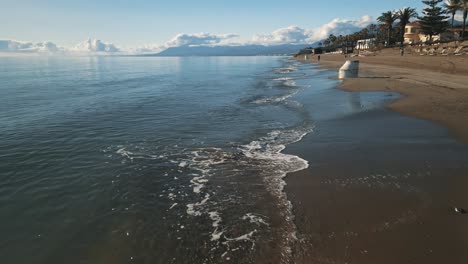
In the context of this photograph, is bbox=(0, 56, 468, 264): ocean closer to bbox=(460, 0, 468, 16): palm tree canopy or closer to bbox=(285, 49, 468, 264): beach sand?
bbox=(285, 49, 468, 264): beach sand

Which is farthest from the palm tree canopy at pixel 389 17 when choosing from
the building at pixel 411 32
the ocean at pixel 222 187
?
the ocean at pixel 222 187

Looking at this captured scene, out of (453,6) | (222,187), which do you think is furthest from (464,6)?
(222,187)

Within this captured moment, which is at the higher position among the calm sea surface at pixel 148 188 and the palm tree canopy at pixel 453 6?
the palm tree canopy at pixel 453 6

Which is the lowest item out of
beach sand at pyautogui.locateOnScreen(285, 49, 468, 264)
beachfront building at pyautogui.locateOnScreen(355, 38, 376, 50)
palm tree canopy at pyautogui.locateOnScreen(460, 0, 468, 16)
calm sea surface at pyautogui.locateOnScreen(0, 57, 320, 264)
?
calm sea surface at pyautogui.locateOnScreen(0, 57, 320, 264)

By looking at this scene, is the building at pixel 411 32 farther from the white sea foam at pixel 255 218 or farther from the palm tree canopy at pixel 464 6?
the white sea foam at pixel 255 218

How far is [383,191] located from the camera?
7203mm

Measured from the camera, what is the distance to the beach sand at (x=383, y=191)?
5188mm

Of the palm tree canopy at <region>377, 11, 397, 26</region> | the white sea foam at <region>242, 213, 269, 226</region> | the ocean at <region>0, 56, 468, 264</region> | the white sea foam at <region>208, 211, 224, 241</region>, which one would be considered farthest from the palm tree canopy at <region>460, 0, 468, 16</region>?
the white sea foam at <region>208, 211, 224, 241</region>

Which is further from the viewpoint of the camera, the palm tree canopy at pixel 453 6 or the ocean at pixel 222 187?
the palm tree canopy at pixel 453 6

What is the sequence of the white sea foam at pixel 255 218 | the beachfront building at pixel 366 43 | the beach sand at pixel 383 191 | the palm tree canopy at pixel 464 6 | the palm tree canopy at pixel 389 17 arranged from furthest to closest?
the beachfront building at pixel 366 43
the palm tree canopy at pixel 389 17
the palm tree canopy at pixel 464 6
the white sea foam at pixel 255 218
the beach sand at pixel 383 191

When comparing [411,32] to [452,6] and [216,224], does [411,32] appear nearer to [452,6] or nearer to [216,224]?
[452,6]

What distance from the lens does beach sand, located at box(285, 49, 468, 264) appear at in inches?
204

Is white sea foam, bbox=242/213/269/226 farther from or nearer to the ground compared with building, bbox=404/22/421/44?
nearer to the ground

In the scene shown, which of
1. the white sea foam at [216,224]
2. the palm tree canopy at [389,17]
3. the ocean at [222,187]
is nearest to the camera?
the ocean at [222,187]
